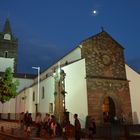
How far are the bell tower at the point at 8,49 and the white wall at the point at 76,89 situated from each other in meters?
35.8

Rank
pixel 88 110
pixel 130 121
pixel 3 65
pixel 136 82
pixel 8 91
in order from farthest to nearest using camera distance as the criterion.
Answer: pixel 3 65, pixel 8 91, pixel 136 82, pixel 130 121, pixel 88 110

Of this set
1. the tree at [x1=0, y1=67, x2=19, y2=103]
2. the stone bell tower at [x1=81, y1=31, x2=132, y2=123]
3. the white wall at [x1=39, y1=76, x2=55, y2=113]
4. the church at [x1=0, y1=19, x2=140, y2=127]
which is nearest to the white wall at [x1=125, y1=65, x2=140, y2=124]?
the church at [x1=0, y1=19, x2=140, y2=127]

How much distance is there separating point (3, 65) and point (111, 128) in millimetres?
47304

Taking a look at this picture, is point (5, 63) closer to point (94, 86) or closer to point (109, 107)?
point (94, 86)

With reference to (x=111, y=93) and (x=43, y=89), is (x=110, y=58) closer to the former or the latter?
(x=111, y=93)

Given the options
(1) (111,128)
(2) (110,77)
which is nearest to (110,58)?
(2) (110,77)

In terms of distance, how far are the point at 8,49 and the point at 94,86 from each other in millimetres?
42219

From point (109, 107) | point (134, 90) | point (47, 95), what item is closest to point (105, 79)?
point (109, 107)

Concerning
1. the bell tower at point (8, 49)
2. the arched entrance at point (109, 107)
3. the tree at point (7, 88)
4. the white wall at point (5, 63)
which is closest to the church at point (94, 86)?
the arched entrance at point (109, 107)

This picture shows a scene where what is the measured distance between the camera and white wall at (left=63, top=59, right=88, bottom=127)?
3041cm

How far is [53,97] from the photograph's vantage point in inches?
1325

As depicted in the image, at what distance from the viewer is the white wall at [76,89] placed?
3041 cm

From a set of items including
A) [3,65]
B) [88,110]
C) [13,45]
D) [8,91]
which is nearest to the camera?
[88,110]

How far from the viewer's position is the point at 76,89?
31219mm
